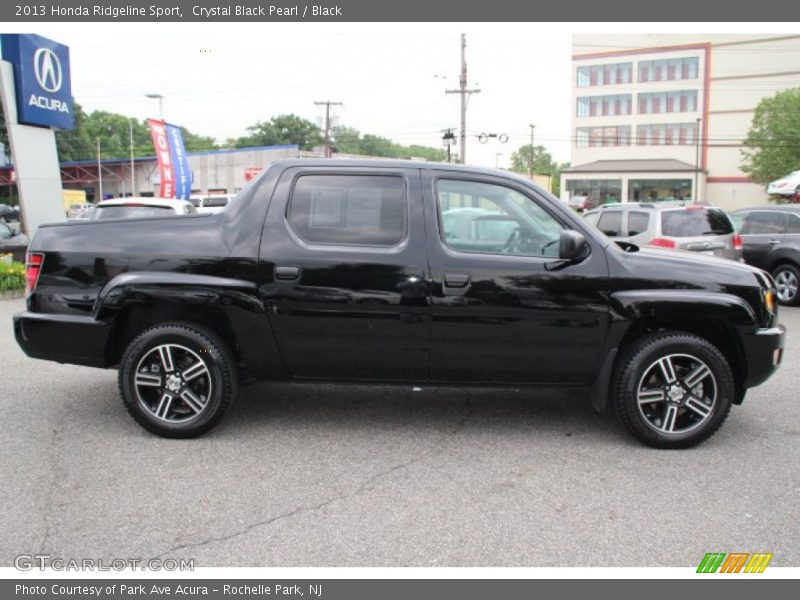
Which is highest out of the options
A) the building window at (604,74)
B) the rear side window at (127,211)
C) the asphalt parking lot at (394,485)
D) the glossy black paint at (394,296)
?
the building window at (604,74)

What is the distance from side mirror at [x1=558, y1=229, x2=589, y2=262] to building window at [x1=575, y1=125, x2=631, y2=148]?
75.8 metres

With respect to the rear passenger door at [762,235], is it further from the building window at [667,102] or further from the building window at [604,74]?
the building window at [604,74]

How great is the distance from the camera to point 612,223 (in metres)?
11.2

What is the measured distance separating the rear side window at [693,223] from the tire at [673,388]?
632 centimetres

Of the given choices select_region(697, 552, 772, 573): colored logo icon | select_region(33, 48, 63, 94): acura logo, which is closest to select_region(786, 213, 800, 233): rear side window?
select_region(697, 552, 772, 573): colored logo icon

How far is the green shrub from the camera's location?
11.8 m

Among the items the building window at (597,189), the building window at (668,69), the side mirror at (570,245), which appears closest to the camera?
the side mirror at (570,245)

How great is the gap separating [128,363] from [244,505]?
147 centimetres

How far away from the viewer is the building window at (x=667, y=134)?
7169 cm

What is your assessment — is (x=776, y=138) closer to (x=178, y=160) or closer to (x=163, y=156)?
(x=178, y=160)

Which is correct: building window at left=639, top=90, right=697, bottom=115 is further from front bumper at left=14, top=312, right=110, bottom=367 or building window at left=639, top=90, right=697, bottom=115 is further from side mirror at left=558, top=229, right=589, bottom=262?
front bumper at left=14, top=312, right=110, bottom=367

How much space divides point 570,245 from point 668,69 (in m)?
77.6

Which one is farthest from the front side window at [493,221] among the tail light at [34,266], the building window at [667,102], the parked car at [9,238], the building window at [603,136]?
the building window at [667,102]

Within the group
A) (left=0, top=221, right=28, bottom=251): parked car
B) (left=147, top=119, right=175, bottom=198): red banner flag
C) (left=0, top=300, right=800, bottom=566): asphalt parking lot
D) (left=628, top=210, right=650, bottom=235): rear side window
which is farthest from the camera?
(left=147, top=119, right=175, bottom=198): red banner flag
